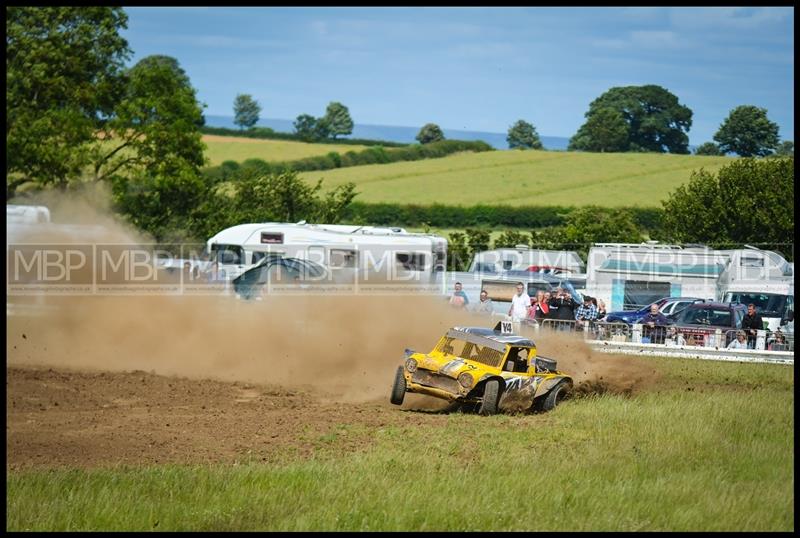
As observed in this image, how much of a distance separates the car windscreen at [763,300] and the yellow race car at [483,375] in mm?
11975

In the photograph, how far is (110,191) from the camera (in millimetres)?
49125

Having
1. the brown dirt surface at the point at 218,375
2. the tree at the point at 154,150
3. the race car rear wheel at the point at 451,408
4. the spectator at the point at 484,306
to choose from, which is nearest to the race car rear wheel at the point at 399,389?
the brown dirt surface at the point at 218,375

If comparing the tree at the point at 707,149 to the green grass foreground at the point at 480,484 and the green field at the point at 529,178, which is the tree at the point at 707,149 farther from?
the green grass foreground at the point at 480,484

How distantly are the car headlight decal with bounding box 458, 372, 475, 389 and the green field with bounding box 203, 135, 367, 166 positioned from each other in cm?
7478

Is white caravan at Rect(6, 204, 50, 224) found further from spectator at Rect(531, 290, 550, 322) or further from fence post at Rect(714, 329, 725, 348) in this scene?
fence post at Rect(714, 329, 725, 348)

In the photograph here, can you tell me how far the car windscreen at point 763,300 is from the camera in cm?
2883

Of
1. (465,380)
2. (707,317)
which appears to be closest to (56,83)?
(707,317)

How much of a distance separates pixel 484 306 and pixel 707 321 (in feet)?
19.1

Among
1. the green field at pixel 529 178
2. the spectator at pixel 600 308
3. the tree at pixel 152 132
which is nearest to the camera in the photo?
the spectator at pixel 600 308

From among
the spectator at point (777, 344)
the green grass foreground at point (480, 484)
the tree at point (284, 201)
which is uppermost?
the tree at point (284, 201)

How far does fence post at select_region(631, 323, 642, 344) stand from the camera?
25516 millimetres

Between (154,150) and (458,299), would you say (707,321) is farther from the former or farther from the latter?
(154,150)

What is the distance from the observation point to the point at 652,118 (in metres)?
89.6

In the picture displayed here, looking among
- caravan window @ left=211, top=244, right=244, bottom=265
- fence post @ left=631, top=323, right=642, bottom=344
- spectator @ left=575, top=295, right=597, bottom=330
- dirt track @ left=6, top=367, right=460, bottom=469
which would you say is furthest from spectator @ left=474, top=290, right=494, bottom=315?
caravan window @ left=211, top=244, right=244, bottom=265
